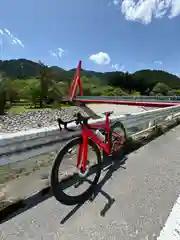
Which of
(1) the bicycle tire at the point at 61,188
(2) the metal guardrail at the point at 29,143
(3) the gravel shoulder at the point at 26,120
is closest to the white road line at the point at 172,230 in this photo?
(1) the bicycle tire at the point at 61,188

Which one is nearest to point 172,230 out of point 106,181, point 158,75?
point 106,181

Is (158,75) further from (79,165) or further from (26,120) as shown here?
(79,165)

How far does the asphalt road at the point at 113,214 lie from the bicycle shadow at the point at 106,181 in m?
0.01

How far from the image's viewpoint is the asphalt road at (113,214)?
1863mm

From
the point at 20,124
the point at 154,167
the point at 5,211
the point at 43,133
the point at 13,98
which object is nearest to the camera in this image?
the point at 5,211

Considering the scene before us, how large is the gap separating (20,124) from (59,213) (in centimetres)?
3091

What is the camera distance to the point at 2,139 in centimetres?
218

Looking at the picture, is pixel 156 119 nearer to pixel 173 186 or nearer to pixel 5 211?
pixel 173 186

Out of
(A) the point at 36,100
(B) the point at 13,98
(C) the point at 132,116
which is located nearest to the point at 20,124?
(A) the point at 36,100

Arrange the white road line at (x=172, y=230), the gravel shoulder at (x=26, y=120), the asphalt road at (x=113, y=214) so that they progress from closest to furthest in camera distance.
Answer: the white road line at (x=172, y=230) → the asphalt road at (x=113, y=214) → the gravel shoulder at (x=26, y=120)

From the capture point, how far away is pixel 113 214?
2186 millimetres

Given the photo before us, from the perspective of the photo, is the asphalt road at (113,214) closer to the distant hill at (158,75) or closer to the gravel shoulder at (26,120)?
the gravel shoulder at (26,120)

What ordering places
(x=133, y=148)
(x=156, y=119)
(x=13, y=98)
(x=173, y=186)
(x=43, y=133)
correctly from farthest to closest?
(x=13, y=98) < (x=156, y=119) < (x=133, y=148) < (x=173, y=186) < (x=43, y=133)

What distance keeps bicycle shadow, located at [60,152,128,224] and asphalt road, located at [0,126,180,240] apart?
14mm
